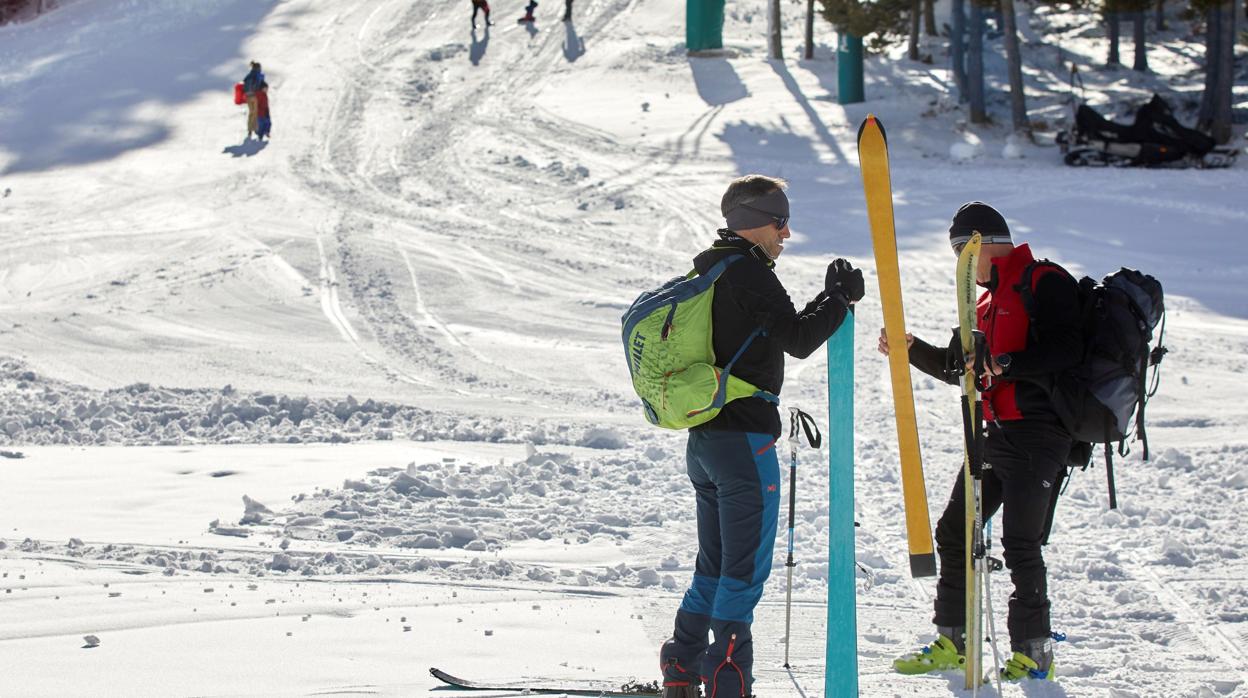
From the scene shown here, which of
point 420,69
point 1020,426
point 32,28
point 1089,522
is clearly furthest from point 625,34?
point 1020,426

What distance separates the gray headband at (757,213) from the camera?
3.93 metres

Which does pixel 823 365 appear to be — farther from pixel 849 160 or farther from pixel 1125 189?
pixel 849 160

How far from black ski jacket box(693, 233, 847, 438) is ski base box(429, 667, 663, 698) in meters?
1.07

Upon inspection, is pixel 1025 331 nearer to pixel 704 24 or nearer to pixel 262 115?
pixel 262 115

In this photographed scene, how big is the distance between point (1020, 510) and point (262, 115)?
2038 cm

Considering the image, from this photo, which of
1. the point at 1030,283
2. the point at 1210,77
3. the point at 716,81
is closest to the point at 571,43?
the point at 716,81

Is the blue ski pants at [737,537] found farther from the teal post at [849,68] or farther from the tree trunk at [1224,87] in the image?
the teal post at [849,68]

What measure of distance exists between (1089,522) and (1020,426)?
2.82 metres

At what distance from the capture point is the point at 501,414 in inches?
374

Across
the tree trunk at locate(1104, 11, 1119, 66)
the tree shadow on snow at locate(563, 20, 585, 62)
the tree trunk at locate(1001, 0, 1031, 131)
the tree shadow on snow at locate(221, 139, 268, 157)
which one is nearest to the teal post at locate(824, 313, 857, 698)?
the tree shadow on snow at locate(221, 139, 268, 157)

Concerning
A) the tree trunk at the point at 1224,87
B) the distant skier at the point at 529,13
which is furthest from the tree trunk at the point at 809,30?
the tree trunk at the point at 1224,87

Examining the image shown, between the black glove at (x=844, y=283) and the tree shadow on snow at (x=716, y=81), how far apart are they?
21.6 m

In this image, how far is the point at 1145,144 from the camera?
20.2m

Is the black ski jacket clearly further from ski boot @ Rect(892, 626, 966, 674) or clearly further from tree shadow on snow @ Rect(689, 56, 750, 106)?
tree shadow on snow @ Rect(689, 56, 750, 106)
